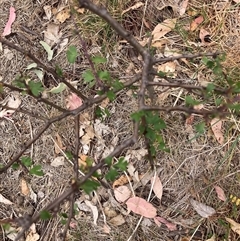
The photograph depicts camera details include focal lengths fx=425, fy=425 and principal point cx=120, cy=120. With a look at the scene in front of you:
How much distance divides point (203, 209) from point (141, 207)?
1.06ft

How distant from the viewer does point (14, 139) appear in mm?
2457

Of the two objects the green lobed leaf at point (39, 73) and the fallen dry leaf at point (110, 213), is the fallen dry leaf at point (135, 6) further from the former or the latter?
the fallen dry leaf at point (110, 213)

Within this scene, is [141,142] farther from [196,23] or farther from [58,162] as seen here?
[196,23]

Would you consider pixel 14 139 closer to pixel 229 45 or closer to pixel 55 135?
pixel 55 135

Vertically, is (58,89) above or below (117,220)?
above

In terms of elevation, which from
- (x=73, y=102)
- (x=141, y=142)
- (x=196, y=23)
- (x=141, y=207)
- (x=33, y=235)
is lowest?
(x=33, y=235)

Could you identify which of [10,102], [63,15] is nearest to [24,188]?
[10,102]

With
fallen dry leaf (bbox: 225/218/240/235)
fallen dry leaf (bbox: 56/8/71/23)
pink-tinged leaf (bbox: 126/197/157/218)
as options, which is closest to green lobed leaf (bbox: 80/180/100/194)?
pink-tinged leaf (bbox: 126/197/157/218)

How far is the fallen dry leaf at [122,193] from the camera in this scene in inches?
89.5

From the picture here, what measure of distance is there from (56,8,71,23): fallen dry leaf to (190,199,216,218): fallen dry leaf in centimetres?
128

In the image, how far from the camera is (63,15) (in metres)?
2.49

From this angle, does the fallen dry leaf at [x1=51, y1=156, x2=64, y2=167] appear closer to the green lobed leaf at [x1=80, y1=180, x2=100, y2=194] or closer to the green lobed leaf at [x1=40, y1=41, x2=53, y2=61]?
the green lobed leaf at [x1=40, y1=41, x2=53, y2=61]

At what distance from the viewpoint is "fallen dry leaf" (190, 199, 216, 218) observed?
2193 mm

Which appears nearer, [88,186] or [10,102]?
[88,186]
